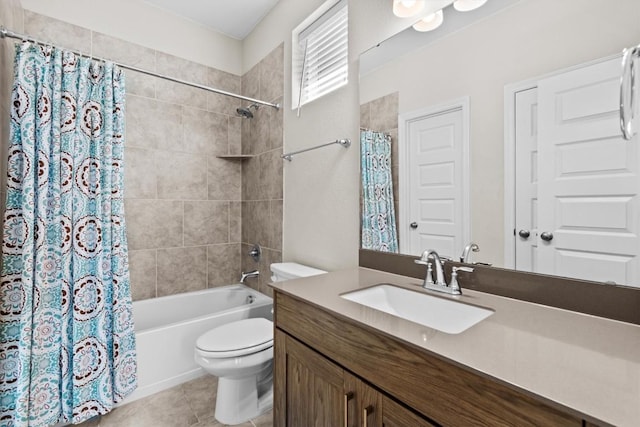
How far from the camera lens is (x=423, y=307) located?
107cm

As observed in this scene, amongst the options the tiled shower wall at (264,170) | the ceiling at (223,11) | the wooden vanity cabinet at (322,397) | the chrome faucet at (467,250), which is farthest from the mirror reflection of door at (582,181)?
the ceiling at (223,11)

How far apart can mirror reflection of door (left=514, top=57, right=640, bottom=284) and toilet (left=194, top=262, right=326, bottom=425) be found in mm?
1174

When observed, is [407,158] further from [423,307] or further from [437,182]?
[423,307]

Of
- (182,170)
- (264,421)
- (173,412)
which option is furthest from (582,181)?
(182,170)

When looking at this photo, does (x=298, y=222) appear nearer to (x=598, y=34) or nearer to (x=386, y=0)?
(x=386, y=0)

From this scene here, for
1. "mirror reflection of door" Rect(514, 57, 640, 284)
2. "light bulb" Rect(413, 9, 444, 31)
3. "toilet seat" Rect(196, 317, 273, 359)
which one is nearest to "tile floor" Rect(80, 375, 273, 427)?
"toilet seat" Rect(196, 317, 273, 359)

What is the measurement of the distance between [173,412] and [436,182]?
1.89 meters

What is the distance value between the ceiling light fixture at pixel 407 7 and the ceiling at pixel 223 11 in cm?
127

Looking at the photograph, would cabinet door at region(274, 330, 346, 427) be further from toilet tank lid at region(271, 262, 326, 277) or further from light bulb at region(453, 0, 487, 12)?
light bulb at region(453, 0, 487, 12)

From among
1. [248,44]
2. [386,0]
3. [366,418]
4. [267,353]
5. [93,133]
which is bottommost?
[267,353]

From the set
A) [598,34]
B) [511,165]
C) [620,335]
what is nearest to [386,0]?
[598,34]

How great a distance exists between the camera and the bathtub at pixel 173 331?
72.6 inches

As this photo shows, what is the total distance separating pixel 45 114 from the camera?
1.52 meters

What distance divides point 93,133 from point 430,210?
6.17 feet
